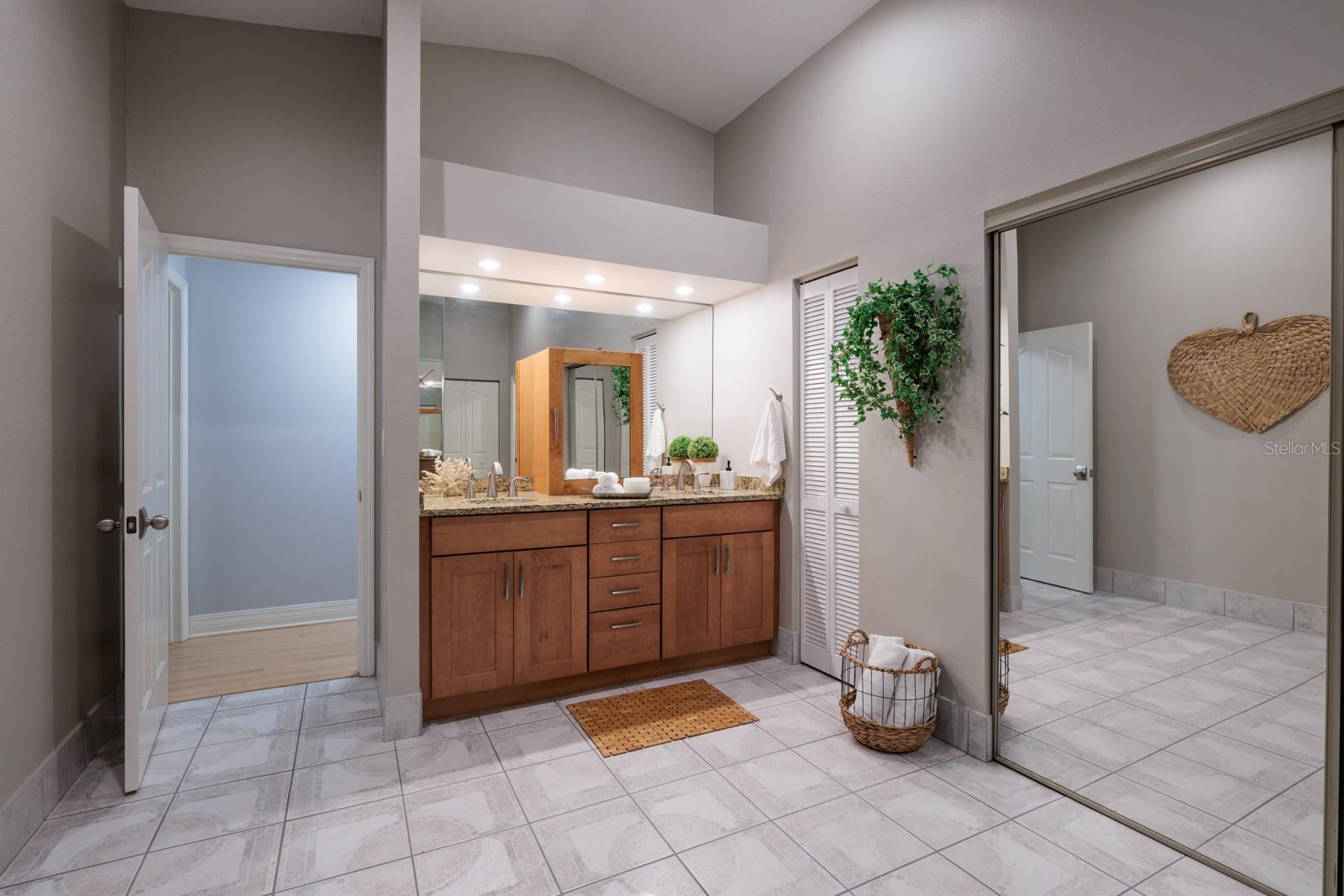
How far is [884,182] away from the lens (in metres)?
2.93

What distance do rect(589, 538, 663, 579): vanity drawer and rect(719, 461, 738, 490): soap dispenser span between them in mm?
724

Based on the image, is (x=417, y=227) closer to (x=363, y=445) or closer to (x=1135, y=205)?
(x=363, y=445)

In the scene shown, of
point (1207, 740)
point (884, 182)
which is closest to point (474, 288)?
point (884, 182)

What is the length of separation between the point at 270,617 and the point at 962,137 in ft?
15.1

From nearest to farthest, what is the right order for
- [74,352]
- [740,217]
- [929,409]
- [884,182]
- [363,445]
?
[74,352] → [929,409] → [884,182] → [363,445] → [740,217]

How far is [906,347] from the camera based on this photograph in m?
2.62

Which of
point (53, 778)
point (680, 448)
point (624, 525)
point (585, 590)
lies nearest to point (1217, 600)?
point (624, 525)

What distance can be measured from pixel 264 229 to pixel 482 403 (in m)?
1.28

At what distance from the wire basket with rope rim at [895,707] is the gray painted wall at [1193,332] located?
790 millimetres

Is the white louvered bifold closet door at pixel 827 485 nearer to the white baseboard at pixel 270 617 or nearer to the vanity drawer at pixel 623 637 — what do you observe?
the vanity drawer at pixel 623 637

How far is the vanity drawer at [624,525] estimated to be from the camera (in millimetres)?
→ 3143

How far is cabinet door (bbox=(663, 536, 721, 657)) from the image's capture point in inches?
131

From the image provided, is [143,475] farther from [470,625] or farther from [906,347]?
[906,347]

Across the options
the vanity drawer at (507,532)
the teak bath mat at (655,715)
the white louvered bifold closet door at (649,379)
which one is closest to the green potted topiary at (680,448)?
the white louvered bifold closet door at (649,379)
